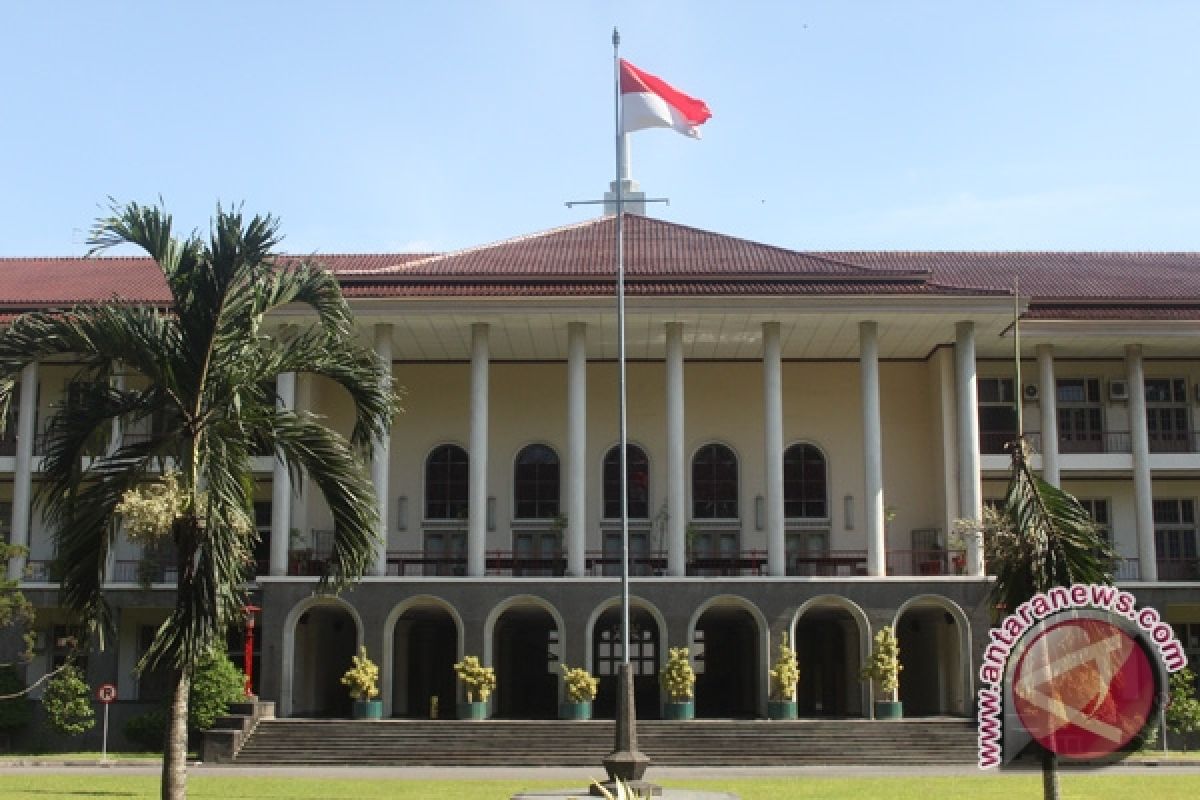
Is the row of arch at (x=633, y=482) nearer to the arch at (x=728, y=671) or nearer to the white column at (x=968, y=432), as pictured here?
the arch at (x=728, y=671)

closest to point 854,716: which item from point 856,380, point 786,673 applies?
point 786,673

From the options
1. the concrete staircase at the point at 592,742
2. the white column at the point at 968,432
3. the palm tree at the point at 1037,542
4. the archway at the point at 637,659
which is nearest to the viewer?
the palm tree at the point at 1037,542

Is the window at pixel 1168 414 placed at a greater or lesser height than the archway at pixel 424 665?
greater

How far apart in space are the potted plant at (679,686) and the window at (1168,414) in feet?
49.1

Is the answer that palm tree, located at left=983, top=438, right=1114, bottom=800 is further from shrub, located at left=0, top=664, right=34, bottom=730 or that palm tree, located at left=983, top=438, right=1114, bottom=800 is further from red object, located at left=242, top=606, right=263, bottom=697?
shrub, located at left=0, top=664, right=34, bottom=730

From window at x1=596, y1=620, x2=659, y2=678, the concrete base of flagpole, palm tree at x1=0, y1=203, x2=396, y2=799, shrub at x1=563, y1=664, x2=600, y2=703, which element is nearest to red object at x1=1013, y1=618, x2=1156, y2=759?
the concrete base of flagpole

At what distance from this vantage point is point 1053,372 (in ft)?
124

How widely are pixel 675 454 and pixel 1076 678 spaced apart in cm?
2030

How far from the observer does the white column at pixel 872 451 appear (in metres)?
33.5

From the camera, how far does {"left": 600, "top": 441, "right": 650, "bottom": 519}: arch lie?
38.3 m

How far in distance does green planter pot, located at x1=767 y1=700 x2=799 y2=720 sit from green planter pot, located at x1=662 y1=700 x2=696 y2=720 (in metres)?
1.75

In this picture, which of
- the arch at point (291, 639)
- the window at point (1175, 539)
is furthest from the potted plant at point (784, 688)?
the window at point (1175, 539)

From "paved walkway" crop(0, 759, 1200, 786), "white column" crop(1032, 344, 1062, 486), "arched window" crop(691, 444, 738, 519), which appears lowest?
"paved walkway" crop(0, 759, 1200, 786)

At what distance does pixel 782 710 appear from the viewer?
105 ft
